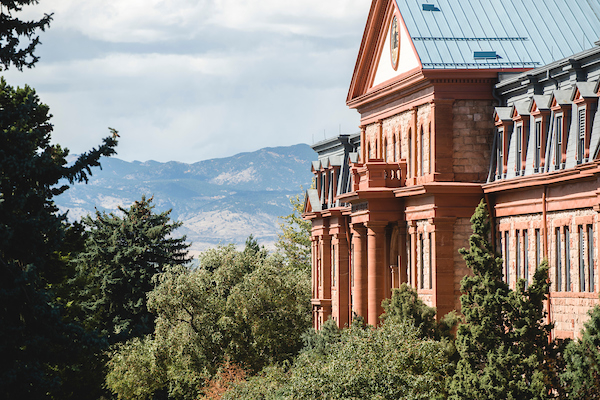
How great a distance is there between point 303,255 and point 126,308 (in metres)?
28.9

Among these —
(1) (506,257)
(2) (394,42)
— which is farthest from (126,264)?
(1) (506,257)

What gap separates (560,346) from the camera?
27906 mm

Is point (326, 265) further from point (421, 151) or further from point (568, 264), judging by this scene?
point (568, 264)

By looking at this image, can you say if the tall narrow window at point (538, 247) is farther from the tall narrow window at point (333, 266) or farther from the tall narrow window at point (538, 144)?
the tall narrow window at point (333, 266)

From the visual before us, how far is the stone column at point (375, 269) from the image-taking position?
45094mm

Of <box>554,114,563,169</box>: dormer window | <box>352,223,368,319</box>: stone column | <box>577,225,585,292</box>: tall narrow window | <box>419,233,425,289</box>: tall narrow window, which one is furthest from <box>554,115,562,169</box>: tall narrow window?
<box>352,223,368,319</box>: stone column

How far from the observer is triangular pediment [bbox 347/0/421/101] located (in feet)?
145

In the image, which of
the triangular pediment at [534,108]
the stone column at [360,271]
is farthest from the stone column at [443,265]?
the stone column at [360,271]

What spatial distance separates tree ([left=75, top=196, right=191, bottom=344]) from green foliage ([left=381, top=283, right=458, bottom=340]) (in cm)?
3968

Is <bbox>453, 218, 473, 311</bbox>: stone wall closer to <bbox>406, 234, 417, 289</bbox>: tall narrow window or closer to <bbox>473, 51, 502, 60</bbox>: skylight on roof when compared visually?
<bbox>406, 234, 417, 289</bbox>: tall narrow window

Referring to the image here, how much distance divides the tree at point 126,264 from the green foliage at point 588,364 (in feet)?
165

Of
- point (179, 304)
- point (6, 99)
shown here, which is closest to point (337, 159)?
point (179, 304)

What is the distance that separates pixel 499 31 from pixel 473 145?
5829mm

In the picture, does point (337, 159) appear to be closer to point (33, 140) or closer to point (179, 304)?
point (179, 304)
